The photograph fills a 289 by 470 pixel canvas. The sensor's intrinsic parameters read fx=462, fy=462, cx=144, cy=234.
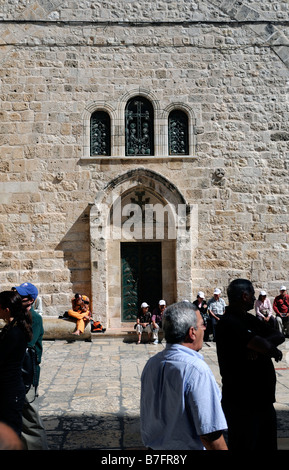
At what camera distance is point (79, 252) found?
10.9m

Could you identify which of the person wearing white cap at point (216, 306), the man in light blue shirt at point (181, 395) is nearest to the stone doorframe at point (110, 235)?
the person wearing white cap at point (216, 306)

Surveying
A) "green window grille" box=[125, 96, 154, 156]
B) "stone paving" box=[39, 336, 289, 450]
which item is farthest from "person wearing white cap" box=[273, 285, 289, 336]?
"green window grille" box=[125, 96, 154, 156]

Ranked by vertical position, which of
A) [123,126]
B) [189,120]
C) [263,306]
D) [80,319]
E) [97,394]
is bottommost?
[97,394]

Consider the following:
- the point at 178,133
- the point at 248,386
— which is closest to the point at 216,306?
the point at 178,133

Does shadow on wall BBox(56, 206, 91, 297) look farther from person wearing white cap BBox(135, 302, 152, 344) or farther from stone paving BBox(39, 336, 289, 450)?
stone paving BBox(39, 336, 289, 450)

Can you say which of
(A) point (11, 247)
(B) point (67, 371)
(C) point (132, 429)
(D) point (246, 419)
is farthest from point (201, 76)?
(D) point (246, 419)

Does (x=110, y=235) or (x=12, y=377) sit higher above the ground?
(x=110, y=235)

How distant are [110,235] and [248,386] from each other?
27.8ft

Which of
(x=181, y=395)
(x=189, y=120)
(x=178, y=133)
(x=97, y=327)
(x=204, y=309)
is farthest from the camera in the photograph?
(x=178, y=133)

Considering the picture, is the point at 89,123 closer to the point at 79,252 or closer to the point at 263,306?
the point at 79,252

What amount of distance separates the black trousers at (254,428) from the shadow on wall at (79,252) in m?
8.16

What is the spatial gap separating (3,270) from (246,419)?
871 cm

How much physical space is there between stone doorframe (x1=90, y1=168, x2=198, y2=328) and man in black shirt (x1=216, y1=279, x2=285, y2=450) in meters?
7.75

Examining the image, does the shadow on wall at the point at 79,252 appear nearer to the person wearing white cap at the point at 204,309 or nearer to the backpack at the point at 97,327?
the backpack at the point at 97,327
